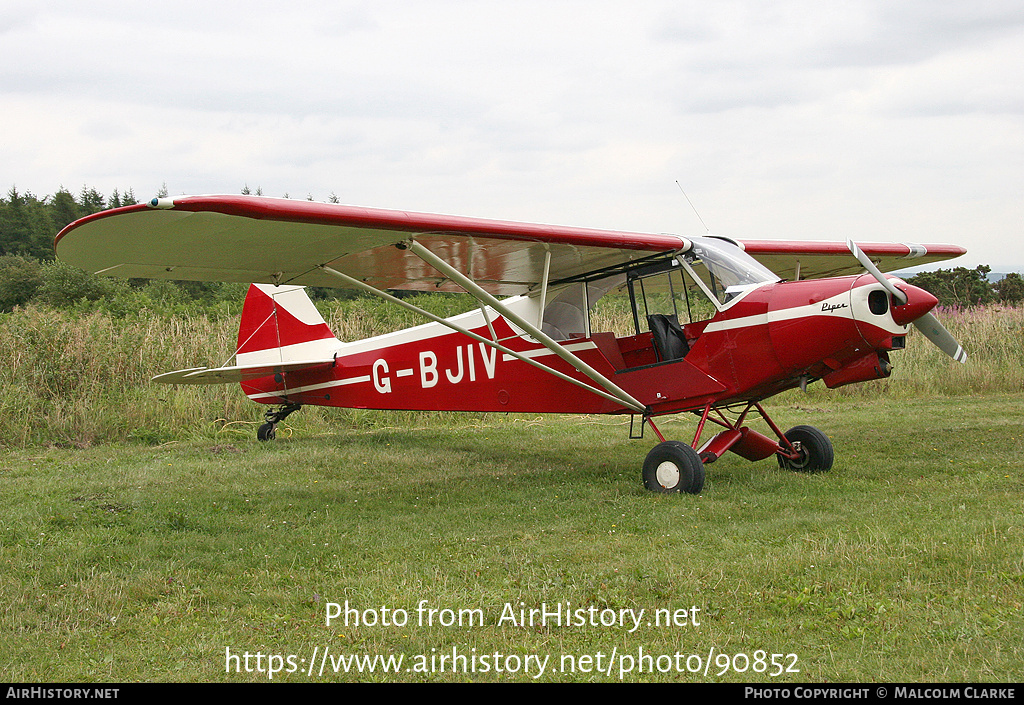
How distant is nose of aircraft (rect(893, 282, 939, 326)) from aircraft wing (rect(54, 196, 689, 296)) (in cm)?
184

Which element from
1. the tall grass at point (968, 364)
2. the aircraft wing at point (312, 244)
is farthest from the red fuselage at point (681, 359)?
the tall grass at point (968, 364)

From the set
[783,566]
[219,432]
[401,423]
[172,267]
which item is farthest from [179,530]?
[401,423]

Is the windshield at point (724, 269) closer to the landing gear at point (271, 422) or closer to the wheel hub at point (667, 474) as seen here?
the wheel hub at point (667, 474)

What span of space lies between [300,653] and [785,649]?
202cm

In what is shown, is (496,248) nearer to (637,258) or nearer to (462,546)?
(637,258)

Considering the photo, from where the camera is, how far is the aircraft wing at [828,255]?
8.77m

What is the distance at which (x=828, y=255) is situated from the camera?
30.3ft

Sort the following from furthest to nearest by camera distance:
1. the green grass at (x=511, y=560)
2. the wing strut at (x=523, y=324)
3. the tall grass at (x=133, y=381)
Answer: the tall grass at (x=133, y=381)
the wing strut at (x=523, y=324)
the green grass at (x=511, y=560)

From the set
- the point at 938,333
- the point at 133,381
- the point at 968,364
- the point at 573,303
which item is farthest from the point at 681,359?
the point at 968,364

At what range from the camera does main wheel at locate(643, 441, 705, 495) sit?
6145 millimetres

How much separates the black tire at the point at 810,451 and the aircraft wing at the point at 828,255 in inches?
90.7

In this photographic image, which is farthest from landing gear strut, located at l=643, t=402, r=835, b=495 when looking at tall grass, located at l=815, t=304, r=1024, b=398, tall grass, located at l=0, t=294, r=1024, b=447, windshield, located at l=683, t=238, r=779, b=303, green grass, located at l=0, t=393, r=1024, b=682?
tall grass, located at l=815, t=304, r=1024, b=398

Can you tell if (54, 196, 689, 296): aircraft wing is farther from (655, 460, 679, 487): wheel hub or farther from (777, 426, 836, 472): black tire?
(777, 426, 836, 472): black tire
